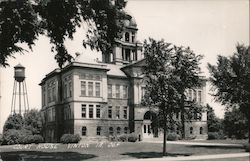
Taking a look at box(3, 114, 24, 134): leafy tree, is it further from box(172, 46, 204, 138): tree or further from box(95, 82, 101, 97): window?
box(172, 46, 204, 138): tree

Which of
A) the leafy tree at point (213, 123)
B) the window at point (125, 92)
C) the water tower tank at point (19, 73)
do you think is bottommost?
the leafy tree at point (213, 123)

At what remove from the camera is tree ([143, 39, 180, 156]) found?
28.6 m

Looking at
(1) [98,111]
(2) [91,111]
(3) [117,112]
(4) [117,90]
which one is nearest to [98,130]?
(1) [98,111]

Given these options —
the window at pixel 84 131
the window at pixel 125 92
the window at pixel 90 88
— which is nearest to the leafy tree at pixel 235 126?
the window at pixel 125 92

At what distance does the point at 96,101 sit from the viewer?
55.2 meters

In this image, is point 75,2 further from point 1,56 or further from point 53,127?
point 53,127

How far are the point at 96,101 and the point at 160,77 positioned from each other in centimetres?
2779

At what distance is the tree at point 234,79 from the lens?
38.2m

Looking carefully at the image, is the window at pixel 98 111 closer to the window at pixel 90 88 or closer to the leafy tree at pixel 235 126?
the window at pixel 90 88

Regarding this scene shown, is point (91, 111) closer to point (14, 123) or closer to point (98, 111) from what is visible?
point (98, 111)

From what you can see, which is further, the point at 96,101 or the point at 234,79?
the point at 96,101

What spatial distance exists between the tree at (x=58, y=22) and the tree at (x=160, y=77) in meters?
4.74

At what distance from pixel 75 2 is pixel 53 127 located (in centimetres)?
4159

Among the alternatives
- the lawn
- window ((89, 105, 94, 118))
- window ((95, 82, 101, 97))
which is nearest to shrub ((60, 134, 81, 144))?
window ((89, 105, 94, 118))
